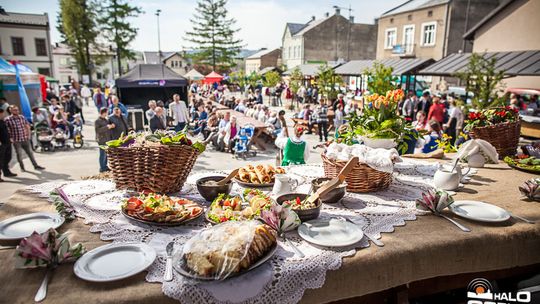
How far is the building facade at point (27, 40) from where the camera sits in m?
34.1

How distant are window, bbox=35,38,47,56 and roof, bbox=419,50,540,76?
38701mm

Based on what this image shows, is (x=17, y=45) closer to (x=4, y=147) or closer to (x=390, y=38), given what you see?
(x=4, y=147)

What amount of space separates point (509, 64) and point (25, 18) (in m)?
43.6

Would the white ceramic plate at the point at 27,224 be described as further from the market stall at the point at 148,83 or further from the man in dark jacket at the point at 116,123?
the market stall at the point at 148,83

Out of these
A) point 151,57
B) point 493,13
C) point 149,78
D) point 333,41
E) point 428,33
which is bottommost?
point 149,78

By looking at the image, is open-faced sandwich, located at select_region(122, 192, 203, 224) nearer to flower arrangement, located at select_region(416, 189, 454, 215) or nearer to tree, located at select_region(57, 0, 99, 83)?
flower arrangement, located at select_region(416, 189, 454, 215)

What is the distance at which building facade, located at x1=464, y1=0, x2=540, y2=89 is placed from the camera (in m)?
16.6

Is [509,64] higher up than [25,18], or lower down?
lower down

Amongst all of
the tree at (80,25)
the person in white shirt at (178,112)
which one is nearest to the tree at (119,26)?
the tree at (80,25)

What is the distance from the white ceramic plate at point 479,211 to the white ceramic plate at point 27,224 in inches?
106

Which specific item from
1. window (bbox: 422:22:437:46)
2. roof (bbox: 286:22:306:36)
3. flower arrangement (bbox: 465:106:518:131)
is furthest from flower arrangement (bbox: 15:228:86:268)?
roof (bbox: 286:22:306:36)

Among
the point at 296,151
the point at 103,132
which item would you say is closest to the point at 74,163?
the point at 103,132

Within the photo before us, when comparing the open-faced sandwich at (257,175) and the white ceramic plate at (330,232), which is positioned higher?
the open-faced sandwich at (257,175)

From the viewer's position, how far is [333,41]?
46.6m
